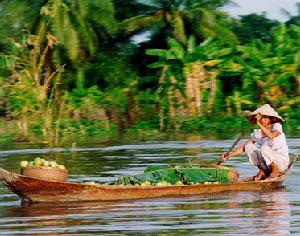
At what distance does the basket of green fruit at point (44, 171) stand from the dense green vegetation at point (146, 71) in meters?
9.73

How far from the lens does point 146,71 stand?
2317cm

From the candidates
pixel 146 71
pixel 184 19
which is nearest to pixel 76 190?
pixel 184 19

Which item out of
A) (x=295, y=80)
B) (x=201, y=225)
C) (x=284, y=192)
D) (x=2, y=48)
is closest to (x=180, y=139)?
(x=295, y=80)

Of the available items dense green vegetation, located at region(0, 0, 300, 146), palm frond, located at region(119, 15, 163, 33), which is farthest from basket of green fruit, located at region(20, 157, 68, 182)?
→ palm frond, located at region(119, 15, 163, 33)

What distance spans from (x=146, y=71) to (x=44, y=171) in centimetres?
1508

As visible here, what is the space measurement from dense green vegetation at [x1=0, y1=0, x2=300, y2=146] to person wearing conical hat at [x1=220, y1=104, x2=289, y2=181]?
8743mm

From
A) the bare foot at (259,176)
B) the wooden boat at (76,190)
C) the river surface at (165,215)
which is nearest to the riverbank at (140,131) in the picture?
the river surface at (165,215)

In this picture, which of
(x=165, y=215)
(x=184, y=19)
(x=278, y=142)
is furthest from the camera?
(x=184, y=19)

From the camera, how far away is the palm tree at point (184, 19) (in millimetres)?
21719

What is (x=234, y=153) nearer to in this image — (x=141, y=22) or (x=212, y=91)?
(x=212, y=91)

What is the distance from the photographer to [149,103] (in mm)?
21281

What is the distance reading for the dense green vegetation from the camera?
63.2 ft

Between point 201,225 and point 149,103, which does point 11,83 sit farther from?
point 201,225

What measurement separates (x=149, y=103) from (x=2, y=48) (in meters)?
3.59
